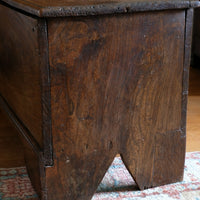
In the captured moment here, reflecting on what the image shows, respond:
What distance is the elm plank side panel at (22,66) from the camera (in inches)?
45.1

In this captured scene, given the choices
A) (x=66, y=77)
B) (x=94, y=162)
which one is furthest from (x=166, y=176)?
(x=66, y=77)

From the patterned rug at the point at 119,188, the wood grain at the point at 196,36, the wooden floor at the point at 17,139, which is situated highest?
the wood grain at the point at 196,36

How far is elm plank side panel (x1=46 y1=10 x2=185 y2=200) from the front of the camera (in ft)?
3.70

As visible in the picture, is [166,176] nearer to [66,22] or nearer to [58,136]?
[58,136]

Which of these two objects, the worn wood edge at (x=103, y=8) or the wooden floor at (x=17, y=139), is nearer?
the worn wood edge at (x=103, y=8)

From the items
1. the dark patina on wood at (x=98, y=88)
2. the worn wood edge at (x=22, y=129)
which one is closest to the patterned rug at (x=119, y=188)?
the dark patina on wood at (x=98, y=88)

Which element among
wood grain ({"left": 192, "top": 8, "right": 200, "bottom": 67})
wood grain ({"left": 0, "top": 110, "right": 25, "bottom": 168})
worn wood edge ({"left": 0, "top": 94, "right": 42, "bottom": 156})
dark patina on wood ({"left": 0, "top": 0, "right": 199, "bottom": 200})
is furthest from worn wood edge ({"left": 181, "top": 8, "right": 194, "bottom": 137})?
wood grain ({"left": 192, "top": 8, "right": 200, "bottom": 67})

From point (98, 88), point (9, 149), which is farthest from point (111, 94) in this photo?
point (9, 149)

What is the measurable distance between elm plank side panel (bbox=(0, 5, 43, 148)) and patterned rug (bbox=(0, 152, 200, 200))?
0.22m

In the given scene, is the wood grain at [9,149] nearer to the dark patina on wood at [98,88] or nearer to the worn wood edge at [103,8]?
the dark patina on wood at [98,88]

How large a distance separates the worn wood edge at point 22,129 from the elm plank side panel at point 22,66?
14 mm

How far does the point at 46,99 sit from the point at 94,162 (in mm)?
277

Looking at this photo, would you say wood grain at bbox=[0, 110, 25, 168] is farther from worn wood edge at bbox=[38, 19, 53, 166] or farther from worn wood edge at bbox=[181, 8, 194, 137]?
worn wood edge at bbox=[181, 8, 194, 137]

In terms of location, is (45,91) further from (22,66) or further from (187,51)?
(187,51)
